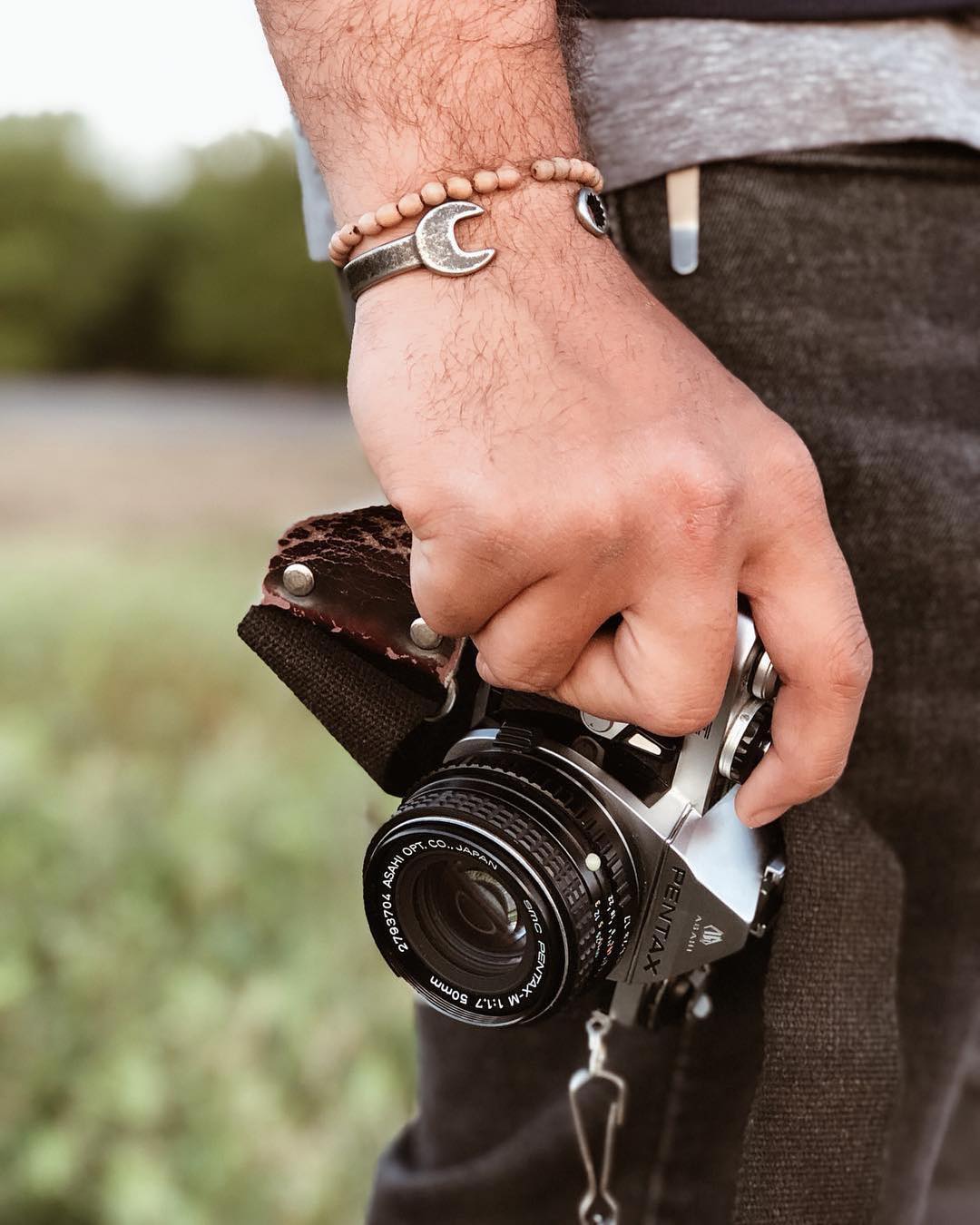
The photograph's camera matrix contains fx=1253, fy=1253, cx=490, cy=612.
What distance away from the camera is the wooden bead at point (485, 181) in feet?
2.39

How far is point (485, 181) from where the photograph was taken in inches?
28.6

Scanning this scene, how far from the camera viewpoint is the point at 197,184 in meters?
9.87

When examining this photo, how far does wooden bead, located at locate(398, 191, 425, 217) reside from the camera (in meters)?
0.72

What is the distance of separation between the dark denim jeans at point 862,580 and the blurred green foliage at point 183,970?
312 mm

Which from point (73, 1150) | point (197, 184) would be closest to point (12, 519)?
point (73, 1150)

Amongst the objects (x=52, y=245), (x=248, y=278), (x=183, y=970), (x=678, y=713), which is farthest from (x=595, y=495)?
(x=52, y=245)

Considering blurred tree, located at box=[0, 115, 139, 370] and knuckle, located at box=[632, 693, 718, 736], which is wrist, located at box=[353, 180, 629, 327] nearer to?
knuckle, located at box=[632, 693, 718, 736]

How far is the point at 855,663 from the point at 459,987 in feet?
1.13

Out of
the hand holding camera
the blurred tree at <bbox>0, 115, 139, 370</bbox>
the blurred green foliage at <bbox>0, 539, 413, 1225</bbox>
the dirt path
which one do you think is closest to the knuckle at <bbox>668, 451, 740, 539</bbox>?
the hand holding camera

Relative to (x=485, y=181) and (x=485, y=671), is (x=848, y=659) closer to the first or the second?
(x=485, y=671)

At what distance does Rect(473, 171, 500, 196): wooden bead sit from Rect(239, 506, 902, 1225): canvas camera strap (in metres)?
0.26

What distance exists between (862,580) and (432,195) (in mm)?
454

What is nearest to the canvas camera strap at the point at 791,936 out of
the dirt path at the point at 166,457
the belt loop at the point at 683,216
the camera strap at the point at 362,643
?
the camera strap at the point at 362,643

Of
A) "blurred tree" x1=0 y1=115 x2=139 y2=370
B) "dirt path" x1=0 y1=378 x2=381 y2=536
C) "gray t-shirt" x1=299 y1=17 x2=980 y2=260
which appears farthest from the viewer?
"blurred tree" x1=0 y1=115 x2=139 y2=370
